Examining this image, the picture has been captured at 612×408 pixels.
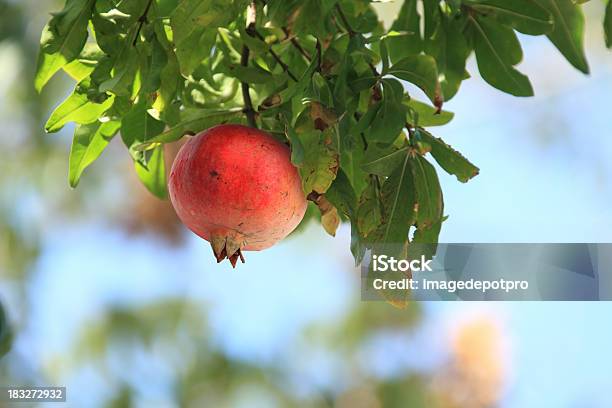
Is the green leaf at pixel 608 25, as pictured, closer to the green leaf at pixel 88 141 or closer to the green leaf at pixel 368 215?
the green leaf at pixel 368 215

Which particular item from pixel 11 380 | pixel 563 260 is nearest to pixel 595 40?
pixel 11 380

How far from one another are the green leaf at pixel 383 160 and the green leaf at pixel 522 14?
0.23 m

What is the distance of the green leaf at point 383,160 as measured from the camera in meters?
1.06

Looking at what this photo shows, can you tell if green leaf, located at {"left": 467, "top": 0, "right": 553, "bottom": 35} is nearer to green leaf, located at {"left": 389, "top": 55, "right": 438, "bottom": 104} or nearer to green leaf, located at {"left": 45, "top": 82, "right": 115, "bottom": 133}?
green leaf, located at {"left": 389, "top": 55, "right": 438, "bottom": 104}

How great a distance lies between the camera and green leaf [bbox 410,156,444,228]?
1.09 m

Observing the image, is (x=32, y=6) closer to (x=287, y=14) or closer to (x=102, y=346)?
(x=102, y=346)

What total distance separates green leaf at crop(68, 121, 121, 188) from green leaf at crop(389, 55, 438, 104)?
0.43m

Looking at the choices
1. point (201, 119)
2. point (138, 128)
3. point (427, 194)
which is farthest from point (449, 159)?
point (138, 128)

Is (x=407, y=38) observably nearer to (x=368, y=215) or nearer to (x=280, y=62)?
(x=280, y=62)

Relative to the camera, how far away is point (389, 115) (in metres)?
1.05

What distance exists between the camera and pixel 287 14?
1.07 meters

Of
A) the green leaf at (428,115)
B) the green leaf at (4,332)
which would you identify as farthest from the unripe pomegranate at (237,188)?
the green leaf at (4,332)

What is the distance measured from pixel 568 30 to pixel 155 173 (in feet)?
2.06

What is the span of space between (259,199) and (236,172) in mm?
40
